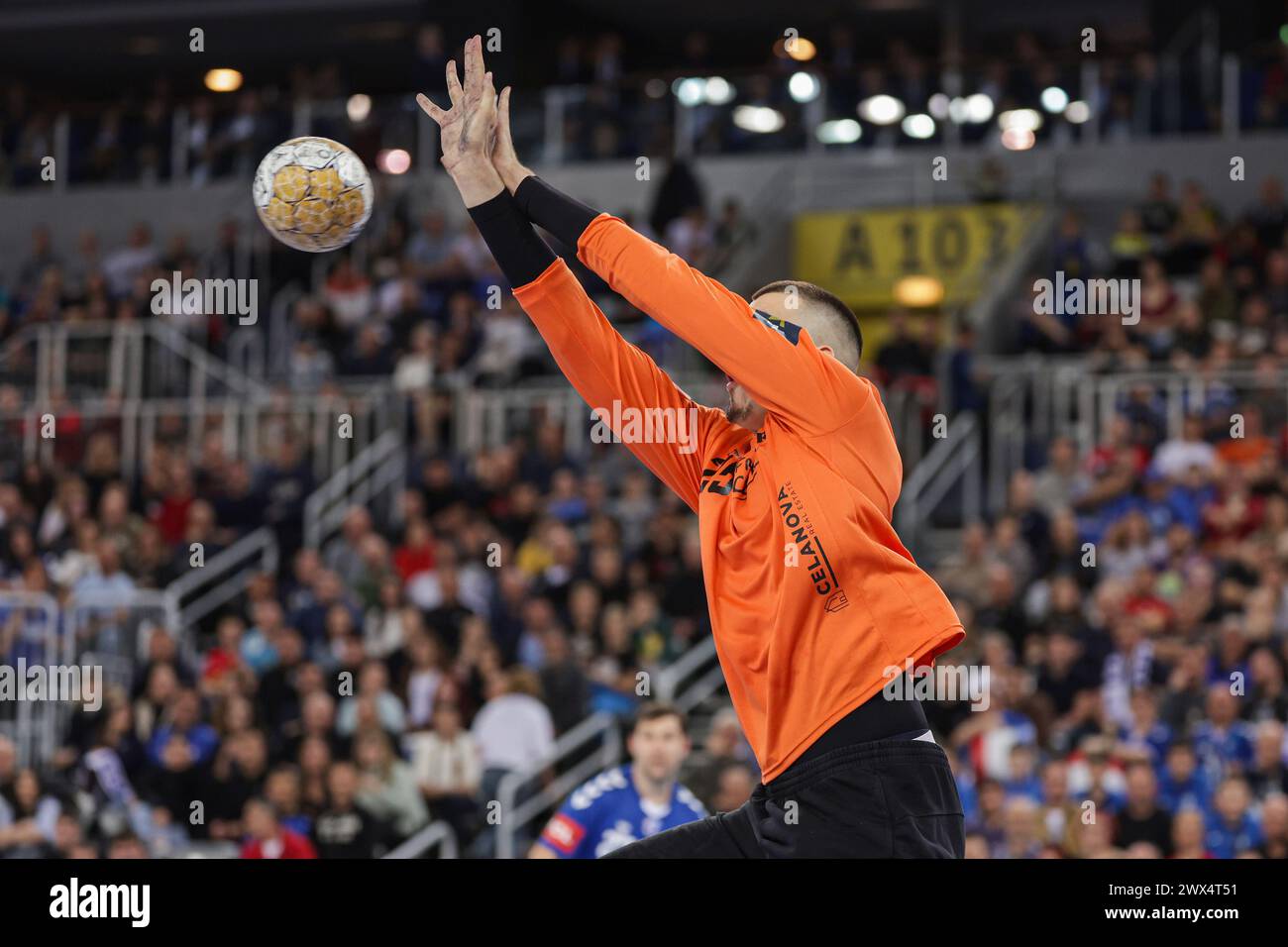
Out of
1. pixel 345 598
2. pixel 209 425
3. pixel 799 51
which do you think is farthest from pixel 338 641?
pixel 799 51

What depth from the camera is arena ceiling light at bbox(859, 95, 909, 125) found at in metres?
20.1

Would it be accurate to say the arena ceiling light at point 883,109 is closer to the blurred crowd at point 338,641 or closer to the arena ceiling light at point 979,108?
the arena ceiling light at point 979,108

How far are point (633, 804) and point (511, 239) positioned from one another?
359 centimetres

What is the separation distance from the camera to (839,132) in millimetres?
20391

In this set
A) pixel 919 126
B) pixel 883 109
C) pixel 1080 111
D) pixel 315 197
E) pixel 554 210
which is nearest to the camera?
pixel 554 210

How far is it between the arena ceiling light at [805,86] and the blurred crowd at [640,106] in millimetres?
33

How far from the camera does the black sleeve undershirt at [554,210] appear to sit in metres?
4.84

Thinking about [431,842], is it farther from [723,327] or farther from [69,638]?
[723,327]

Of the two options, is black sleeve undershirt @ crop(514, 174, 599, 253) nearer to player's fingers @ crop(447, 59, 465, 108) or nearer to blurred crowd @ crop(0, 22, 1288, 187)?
player's fingers @ crop(447, 59, 465, 108)

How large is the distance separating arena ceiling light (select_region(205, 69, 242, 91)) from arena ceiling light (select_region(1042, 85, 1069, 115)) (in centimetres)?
1212

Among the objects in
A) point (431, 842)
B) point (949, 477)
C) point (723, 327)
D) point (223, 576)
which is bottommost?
point (431, 842)

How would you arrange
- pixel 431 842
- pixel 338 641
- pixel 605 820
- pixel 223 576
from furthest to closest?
pixel 223 576 < pixel 338 641 < pixel 431 842 < pixel 605 820

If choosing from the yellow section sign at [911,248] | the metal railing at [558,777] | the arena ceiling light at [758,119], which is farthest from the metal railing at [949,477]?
the arena ceiling light at [758,119]
